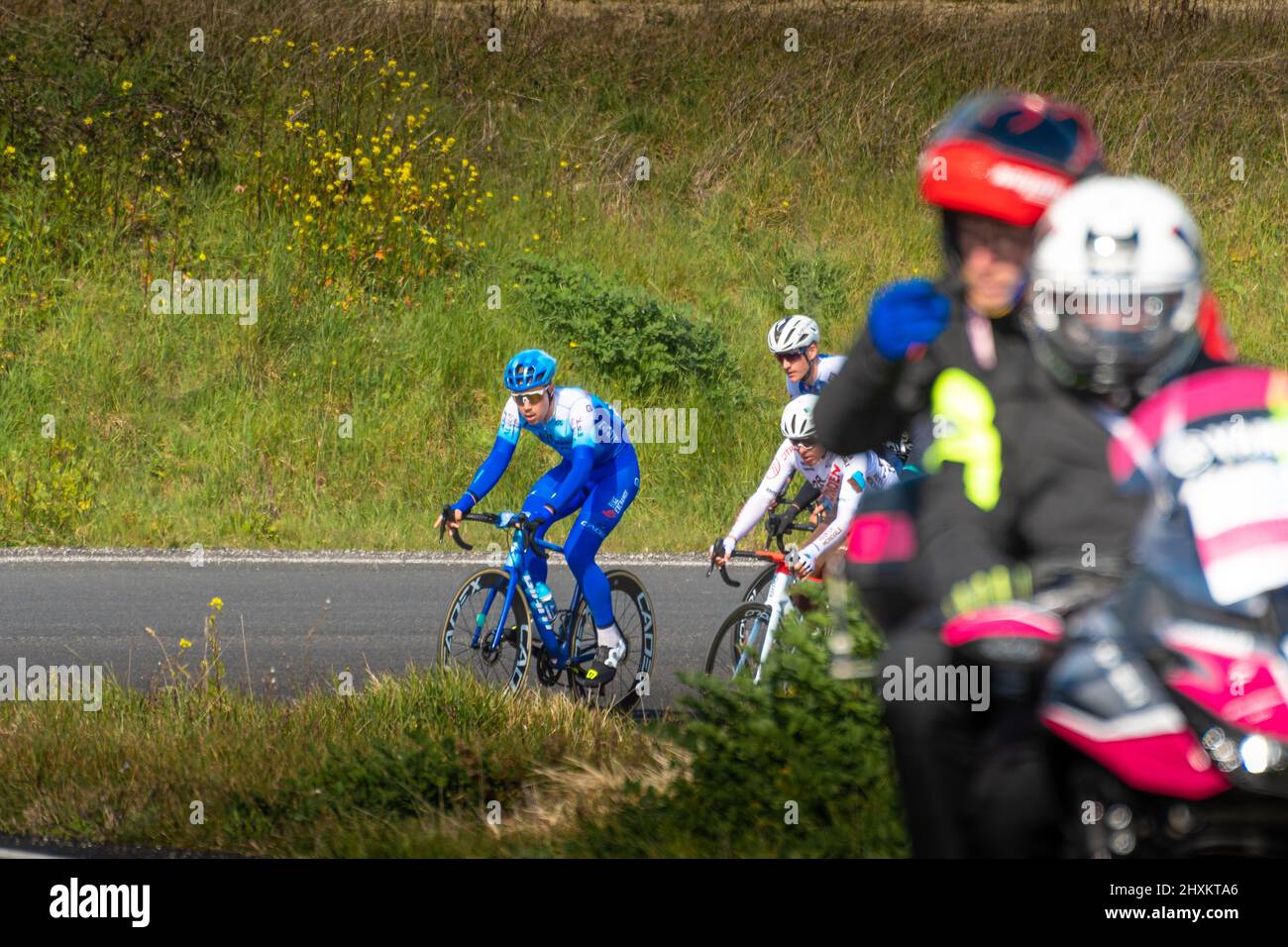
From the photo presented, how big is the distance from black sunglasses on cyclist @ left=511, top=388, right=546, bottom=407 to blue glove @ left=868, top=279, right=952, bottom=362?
6.11m

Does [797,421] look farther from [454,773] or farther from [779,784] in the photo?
[779,784]

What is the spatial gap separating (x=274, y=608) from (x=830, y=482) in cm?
496

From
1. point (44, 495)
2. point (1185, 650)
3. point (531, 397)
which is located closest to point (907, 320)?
point (1185, 650)

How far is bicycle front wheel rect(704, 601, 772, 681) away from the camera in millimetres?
8984

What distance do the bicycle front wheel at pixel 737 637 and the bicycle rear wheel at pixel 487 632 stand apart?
103 cm

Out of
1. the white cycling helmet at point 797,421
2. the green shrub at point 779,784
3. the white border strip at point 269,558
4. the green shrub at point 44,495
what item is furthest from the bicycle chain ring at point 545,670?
the green shrub at point 44,495

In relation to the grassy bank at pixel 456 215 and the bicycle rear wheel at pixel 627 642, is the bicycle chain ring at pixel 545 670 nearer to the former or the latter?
the bicycle rear wheel at pixel 627 642

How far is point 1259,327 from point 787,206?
238 inches

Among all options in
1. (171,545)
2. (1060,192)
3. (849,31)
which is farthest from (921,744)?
(849,31)

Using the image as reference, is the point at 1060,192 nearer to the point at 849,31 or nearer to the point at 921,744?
the point at 921,744

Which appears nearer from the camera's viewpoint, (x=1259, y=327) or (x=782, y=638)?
(x=782, y=638)

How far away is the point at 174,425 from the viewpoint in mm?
17703

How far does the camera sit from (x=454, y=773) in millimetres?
6461
